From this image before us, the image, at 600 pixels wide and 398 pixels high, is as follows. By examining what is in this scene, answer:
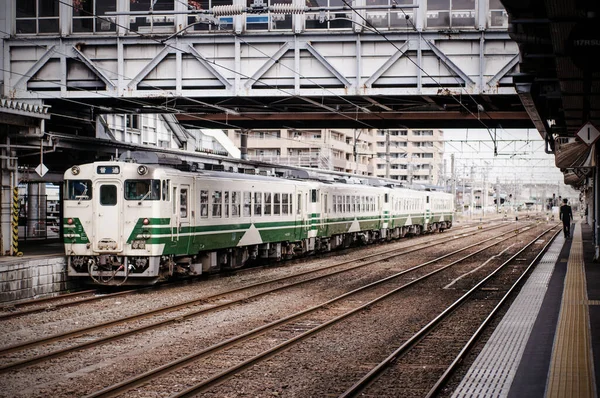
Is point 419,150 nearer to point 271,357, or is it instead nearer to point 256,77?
point 256,77

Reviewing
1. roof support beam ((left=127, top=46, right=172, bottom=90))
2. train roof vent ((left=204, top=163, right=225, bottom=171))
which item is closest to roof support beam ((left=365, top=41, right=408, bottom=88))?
train roof vent ((left=204, top=163, right=225, bottom=171))

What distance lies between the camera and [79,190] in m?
16.6

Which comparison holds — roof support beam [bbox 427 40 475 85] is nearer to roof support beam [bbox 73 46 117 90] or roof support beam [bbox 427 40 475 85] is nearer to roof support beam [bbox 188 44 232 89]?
roof support beam [bbox 188 44 232 89]

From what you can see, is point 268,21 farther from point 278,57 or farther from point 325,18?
point 325,18

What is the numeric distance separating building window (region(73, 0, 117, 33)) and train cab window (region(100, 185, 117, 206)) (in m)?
6.45

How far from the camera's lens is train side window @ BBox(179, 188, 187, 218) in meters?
16.9

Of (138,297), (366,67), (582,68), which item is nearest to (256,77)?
(366,67)

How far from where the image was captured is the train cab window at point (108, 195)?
16297 mm

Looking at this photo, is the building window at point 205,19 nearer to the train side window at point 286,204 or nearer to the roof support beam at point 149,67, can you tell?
the roof support beam at point 149,67

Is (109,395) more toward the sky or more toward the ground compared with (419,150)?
more toward the ground

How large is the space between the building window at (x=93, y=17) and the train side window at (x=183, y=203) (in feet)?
21.6

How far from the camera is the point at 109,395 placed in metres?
7.55

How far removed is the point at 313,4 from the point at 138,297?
10602 mm

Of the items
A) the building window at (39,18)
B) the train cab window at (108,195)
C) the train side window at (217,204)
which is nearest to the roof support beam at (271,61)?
the train side window at (217,204)
